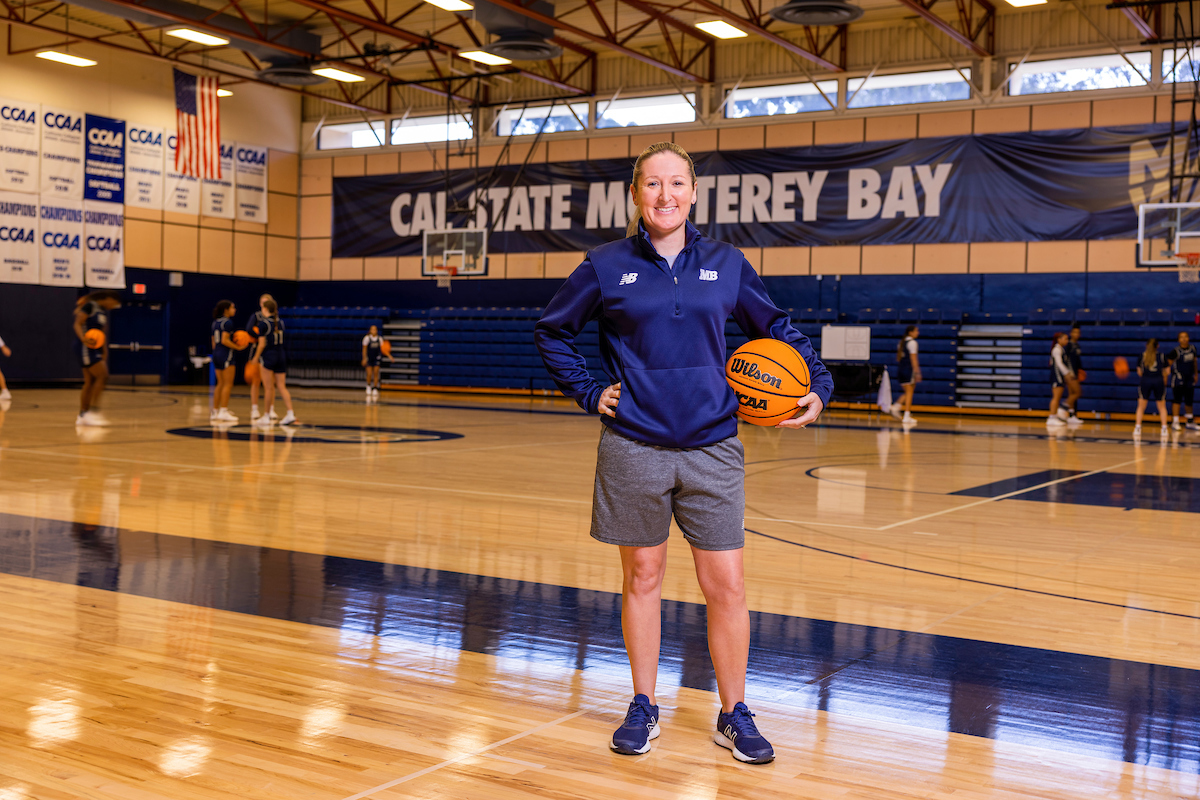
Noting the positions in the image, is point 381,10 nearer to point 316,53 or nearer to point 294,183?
point 316,53

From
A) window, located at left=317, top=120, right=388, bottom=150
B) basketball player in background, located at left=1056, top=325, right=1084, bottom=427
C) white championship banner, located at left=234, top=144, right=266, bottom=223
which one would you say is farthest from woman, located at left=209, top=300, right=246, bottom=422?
window, located at left=317, top=120, right=388, bottom=150

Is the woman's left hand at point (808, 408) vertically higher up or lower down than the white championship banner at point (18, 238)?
lower down

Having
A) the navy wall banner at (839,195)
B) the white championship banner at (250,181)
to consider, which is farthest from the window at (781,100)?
the white championship banner at (250,181)

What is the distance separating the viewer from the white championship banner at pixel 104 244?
26.5 metres

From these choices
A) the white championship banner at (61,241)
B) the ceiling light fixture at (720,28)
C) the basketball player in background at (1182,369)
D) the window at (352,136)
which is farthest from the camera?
the window at (352,136)

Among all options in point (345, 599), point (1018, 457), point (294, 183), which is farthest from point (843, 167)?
point (345, 599)

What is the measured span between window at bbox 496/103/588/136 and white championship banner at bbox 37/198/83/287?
33.5 feet

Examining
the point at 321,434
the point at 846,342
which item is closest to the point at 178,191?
the point at 321,434

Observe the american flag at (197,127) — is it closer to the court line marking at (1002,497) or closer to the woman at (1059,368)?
the woman at (1059,368)

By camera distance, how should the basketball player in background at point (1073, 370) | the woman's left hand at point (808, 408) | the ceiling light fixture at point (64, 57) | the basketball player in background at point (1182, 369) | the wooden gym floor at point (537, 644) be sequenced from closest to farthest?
the wooden gym floor at point (537, 644) → the woman's left hand at point (808, 408) → the basketball player in background at point (1182, 369) → the basketball player in background at point (1073, 370) → the ceiling light fixture at point (64, 57)

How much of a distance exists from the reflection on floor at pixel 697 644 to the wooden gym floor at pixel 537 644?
2 cm

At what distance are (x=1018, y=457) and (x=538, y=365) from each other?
53.0 feet

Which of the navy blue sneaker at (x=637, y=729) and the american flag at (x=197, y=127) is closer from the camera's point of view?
the navy blue sneaker at (x=637, y=729)

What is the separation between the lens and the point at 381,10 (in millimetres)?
24594
